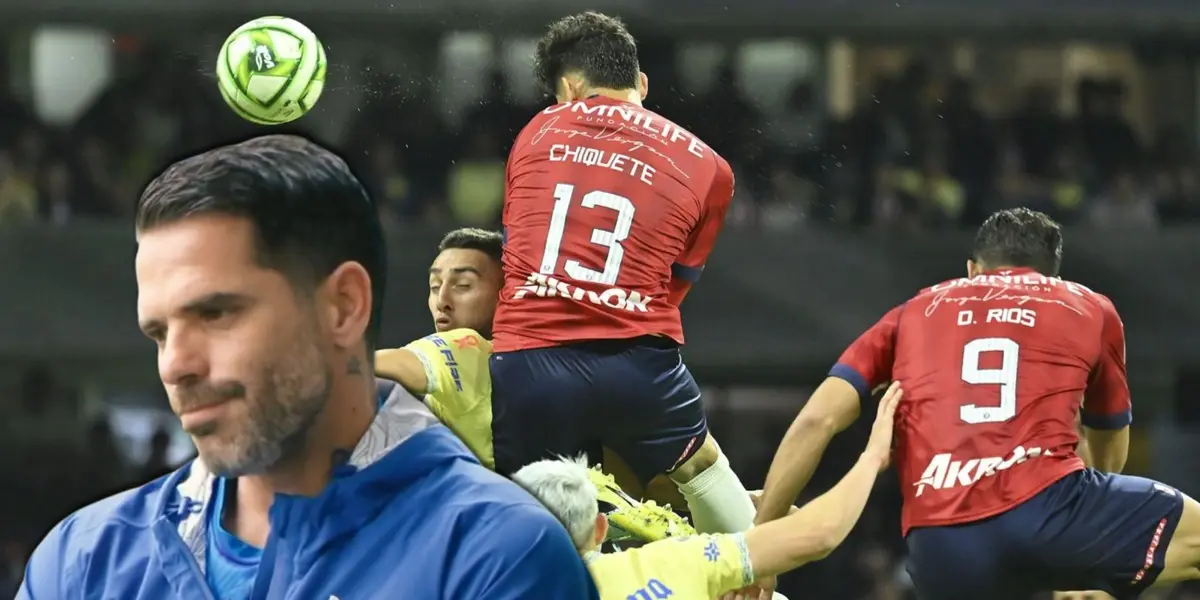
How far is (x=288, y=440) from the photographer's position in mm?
2004

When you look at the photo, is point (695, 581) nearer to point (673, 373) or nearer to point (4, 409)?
point (673, 373)

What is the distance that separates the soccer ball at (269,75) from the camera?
6.32 m

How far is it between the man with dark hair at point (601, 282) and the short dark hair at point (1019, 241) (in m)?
1.08

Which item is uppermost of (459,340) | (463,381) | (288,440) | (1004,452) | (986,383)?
(288,440)

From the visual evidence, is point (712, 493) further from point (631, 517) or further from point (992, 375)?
point (992, 375)

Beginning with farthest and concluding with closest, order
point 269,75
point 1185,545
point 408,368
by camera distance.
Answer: point 269,75
point 1185,545
point 408,368

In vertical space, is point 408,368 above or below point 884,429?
above

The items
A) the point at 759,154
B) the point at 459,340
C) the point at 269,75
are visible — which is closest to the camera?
the point at 459,340

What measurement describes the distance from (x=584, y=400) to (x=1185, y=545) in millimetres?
2144

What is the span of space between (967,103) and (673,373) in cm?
990

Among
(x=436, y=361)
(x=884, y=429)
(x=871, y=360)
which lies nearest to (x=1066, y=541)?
(x=884, y=429)

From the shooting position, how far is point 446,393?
557 cm

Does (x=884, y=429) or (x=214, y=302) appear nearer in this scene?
(x=214, y=302)

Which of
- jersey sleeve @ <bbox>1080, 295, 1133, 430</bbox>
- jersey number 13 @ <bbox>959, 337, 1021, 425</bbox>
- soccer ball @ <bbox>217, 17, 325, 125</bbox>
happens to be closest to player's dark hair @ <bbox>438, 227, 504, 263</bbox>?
soccer ball @ <bbox>217, 17, 325, 125</bbox>
